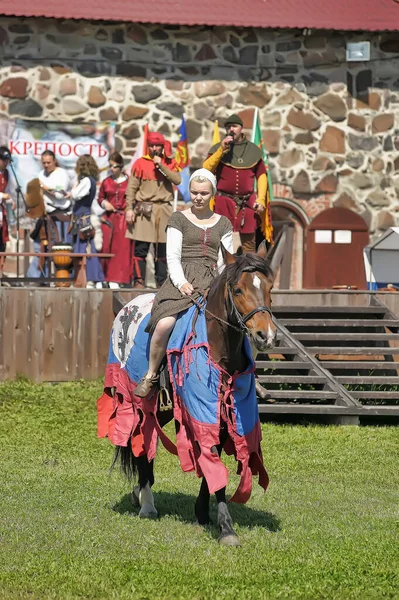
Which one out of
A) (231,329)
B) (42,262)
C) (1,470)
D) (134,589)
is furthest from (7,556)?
(42,262)

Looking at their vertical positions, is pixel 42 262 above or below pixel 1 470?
above

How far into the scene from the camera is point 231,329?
7863 millimetres

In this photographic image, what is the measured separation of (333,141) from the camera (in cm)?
2053

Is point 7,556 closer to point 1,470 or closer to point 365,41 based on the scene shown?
point 1,470

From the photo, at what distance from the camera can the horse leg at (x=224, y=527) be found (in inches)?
304

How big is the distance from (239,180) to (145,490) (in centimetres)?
654

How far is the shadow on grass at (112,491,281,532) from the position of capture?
857 centimetres

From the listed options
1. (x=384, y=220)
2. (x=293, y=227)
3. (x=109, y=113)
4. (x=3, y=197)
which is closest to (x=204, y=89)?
(x=109, y=113)

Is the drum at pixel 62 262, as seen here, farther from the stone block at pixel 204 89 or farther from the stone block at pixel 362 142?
the stone block at pixel 362 142

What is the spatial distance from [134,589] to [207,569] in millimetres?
600

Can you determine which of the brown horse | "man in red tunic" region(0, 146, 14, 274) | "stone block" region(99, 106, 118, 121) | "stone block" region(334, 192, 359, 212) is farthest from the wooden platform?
the brown horse

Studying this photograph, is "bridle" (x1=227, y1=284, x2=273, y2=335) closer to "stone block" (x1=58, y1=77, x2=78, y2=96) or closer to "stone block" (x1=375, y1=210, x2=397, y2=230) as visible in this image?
"stone block" (x1=58, y1=77, x2=78, y2=96)

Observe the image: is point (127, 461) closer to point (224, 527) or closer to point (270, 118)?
point (224, 527)

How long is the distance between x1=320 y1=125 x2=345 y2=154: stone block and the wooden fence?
5.74 metres
